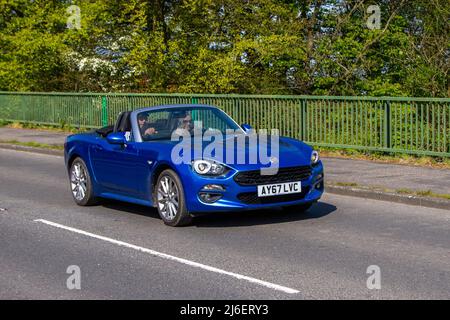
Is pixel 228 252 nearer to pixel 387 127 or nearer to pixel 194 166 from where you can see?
pixel 194 166

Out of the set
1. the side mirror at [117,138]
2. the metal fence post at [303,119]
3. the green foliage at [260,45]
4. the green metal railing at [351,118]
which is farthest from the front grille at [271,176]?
the green foliage at [260,45]

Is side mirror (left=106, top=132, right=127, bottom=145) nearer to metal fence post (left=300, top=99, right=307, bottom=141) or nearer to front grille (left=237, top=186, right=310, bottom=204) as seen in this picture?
front grille (left=237, top=186, right=310, bottom=204)

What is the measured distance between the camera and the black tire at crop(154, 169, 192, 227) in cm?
994

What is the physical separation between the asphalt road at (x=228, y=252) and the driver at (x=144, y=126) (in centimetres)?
112

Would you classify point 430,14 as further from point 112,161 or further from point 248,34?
point 112,161

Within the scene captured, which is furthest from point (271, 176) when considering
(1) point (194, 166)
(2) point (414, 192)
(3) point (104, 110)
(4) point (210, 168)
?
(3) point (104, 110)

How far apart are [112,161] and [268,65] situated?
17.5 m

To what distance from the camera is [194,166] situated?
983 centimetres

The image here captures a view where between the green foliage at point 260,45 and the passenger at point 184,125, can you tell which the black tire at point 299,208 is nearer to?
the passenger at point 184,125

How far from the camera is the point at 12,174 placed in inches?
663

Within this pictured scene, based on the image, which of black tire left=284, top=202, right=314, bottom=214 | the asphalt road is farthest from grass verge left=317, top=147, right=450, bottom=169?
black tire left=284, top=202, right=314, bottom=214

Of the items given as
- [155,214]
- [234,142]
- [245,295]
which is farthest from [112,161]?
[245,295]

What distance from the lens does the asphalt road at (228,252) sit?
6941 millimetres

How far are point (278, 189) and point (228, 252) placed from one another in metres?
1.59
